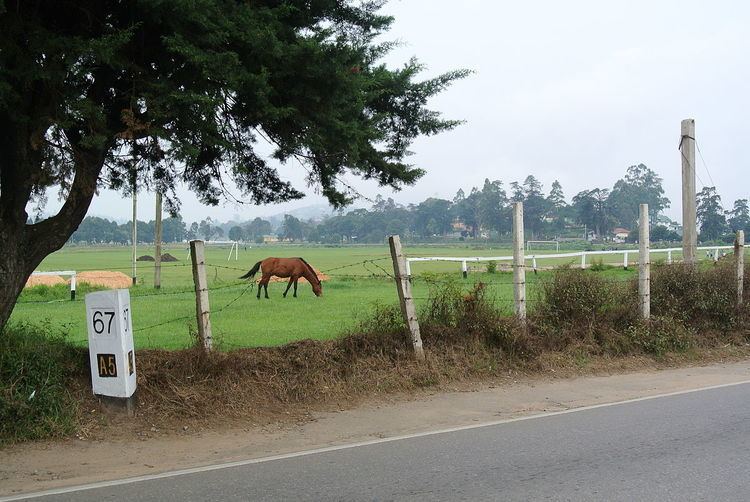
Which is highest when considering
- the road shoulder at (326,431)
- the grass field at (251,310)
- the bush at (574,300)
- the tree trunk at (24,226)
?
the tree trunk at (24,226)

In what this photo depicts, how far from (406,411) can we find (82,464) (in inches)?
143

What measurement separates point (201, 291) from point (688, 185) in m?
10.7

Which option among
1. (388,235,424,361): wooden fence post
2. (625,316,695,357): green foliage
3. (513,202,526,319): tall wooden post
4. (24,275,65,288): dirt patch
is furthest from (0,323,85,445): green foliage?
(24,275,65,288): dirt patch

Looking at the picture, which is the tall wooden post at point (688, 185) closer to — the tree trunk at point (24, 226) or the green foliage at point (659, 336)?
the green foliage at point (659, 336)

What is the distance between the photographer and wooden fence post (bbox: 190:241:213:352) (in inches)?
311

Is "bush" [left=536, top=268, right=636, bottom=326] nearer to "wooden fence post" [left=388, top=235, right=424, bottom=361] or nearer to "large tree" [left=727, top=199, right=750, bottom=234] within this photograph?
"wooden fence post" [left=388, top=235, right=424, bottom=361]

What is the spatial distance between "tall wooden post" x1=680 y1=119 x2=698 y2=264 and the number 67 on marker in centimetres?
1126

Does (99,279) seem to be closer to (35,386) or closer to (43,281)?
(43,281)

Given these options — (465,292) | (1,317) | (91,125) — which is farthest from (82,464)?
(465,292)

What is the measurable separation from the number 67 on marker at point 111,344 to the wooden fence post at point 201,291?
0.91 metres

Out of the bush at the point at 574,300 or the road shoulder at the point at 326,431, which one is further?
the bush at the point at 574,300

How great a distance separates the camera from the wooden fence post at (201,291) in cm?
789

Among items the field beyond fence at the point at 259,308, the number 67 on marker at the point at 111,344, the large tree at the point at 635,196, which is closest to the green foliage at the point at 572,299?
the field beyond fence at the point at 259,308

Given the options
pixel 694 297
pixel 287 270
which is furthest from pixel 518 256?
pixel 287 270
